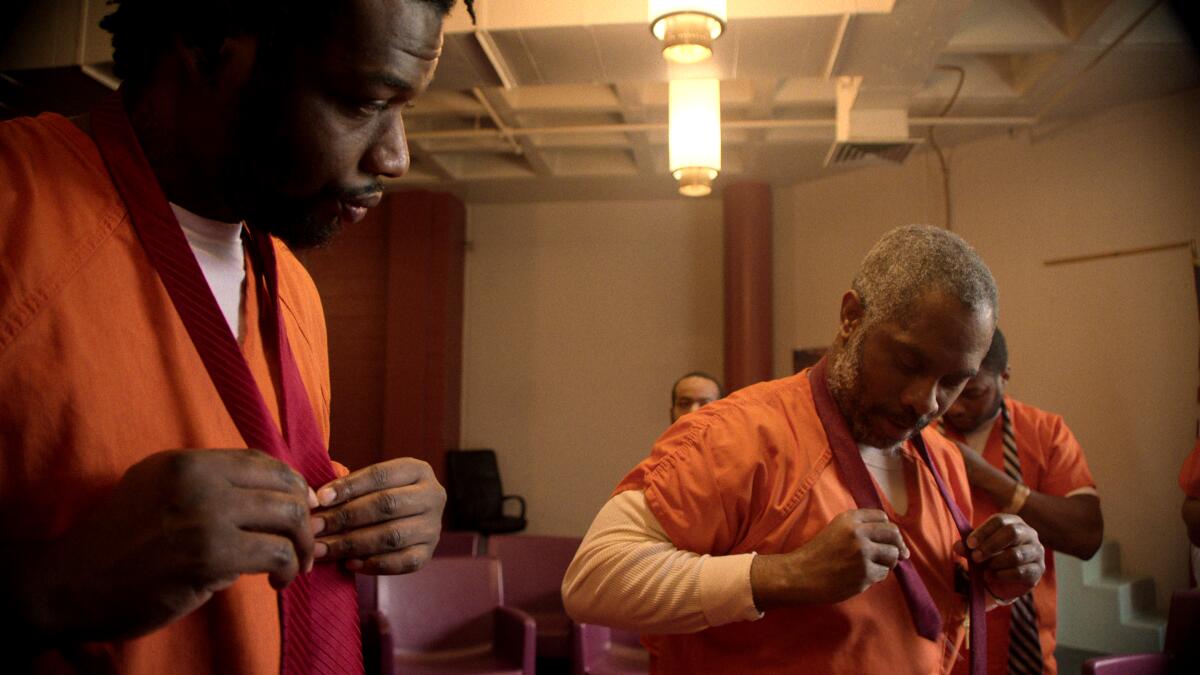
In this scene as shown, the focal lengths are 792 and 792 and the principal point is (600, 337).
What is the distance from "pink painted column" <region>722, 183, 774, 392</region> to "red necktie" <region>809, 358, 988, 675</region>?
5.08 metres

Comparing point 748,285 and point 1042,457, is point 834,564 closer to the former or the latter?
point 1042,457

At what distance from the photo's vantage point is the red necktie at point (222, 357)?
2.60 feet

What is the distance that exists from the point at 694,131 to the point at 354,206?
10.9 ft

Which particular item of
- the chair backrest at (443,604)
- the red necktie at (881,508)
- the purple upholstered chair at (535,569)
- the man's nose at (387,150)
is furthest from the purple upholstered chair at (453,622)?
the man's nose at (387,150)

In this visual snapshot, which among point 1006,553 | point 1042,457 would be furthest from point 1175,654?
point 1006,553

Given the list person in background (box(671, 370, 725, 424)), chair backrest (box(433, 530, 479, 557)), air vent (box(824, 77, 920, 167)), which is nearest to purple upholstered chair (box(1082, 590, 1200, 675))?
person in background (box(671, 370, 725, 424))

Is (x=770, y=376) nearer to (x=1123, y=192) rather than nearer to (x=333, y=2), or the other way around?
(x=1123, y=192)

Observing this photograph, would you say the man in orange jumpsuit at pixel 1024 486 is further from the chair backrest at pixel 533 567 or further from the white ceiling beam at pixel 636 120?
the white ceiling beam at pixel 636 120

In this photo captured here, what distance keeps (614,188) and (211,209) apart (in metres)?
6.34

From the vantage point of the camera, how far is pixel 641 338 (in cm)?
735

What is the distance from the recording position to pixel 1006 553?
1.39 metres

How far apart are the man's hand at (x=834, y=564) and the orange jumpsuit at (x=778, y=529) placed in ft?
0.29

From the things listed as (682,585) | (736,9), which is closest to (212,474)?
(682,585)

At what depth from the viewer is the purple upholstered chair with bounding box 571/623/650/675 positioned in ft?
11.4
